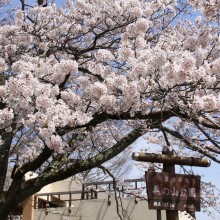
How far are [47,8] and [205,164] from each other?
4139 mm

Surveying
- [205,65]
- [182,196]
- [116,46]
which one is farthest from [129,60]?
[116,46]

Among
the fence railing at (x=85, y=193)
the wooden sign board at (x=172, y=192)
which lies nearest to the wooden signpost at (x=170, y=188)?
the wooden sign board at (x=172, y=192)

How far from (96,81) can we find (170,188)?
8.16ft

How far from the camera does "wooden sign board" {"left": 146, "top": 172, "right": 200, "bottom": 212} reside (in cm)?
517

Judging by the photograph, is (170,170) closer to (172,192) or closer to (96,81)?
(172,192)

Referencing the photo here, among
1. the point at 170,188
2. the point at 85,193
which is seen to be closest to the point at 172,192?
the point at 170,188

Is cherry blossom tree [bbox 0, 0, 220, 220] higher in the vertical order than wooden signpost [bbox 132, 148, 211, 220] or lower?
higher

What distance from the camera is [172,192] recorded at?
527 centimetres

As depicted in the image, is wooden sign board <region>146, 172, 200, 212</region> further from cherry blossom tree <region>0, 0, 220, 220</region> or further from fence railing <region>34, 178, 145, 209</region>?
fence railing <region>34, 178, 145, 209</region>

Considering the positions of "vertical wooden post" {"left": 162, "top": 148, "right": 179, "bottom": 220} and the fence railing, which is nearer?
"vertical wooden post" {"left": 162, "top": 148, "right": 179, "bottom": 220}

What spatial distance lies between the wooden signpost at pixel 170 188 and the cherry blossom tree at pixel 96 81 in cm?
52

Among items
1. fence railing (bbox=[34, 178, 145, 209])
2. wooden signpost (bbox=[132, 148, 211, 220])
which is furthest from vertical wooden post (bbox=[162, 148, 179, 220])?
fence railing (bbox=[34, 178, 145, 209])

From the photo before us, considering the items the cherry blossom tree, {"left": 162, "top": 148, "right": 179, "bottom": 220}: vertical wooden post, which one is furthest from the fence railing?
{"left": 162, "top": 148, "right": 179, "bottom": 220}: vertical wooden post

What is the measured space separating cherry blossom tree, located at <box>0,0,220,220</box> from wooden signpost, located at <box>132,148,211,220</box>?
520mm
